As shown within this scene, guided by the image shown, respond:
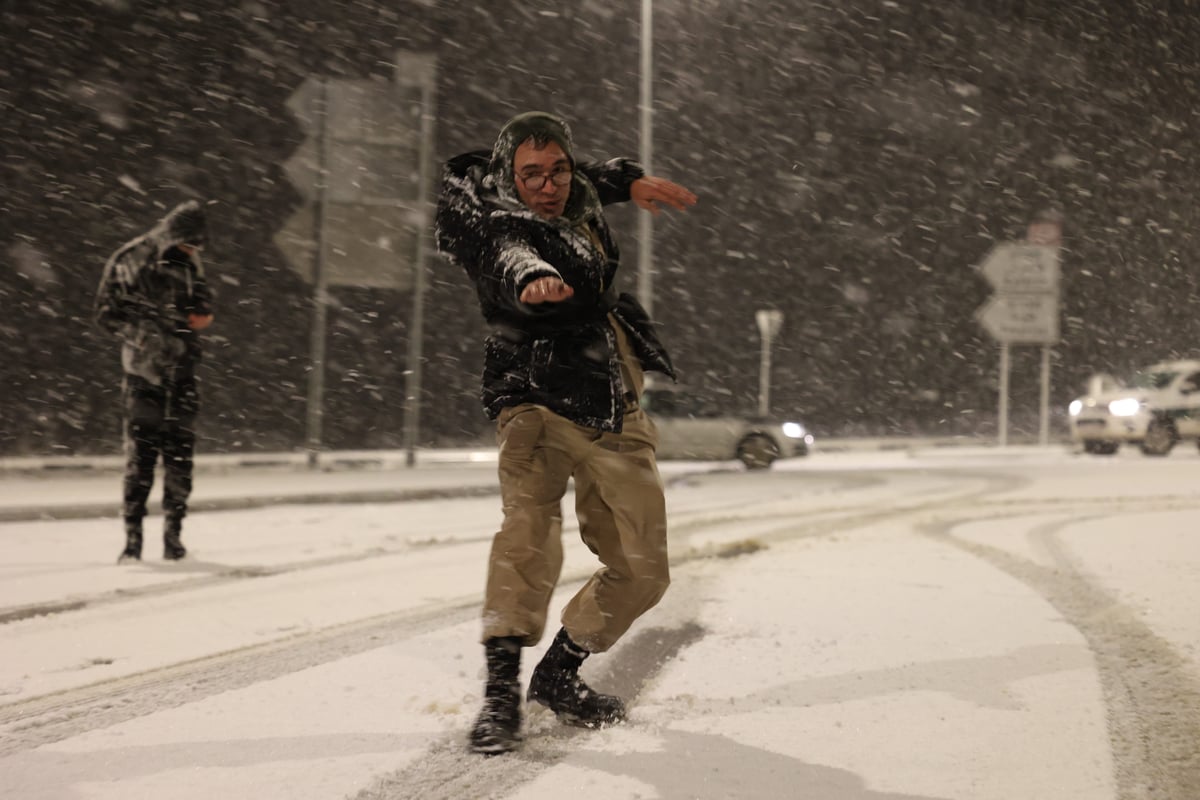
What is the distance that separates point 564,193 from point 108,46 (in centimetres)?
1737

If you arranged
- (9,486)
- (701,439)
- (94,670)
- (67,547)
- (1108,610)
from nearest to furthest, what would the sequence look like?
(94,670)
(1108,610)
(67,547)
(9,486)
(701,439)

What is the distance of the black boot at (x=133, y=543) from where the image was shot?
639 centimetres

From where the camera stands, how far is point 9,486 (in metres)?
12.0

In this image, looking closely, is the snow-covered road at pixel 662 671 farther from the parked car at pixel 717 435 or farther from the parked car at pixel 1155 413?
the parked car at pixel 1155 413

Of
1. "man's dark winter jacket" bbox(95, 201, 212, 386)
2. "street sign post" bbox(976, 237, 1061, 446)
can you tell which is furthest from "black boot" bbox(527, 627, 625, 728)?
"street sign post" bbox(976, 237, 1061, 446)

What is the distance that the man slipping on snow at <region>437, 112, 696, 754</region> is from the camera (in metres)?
2.92

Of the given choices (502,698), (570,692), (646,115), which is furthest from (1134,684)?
(646,115)

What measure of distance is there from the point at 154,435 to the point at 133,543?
2.37 ft

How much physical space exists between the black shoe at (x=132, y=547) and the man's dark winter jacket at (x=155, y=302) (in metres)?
0.96

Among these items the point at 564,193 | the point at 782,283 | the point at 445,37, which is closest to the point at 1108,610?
the point at 564,193

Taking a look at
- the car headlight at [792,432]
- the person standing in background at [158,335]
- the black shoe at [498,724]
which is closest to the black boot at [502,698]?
the black shoe at [498,724]

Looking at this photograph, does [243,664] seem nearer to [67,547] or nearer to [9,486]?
[67,547]

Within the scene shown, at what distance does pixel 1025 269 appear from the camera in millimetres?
22328

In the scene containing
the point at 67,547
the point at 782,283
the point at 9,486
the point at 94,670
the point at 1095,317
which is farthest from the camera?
the point at 1095,317
